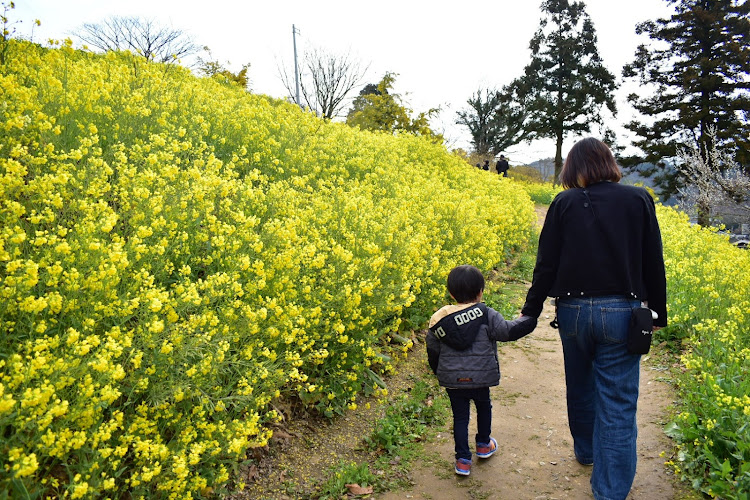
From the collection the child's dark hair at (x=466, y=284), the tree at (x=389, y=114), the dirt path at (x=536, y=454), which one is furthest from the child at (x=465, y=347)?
the tree at (x=389, y=114)

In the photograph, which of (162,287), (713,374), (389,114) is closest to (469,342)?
(162,287)

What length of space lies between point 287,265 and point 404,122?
44.3 feet

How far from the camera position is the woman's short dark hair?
2.89 metres

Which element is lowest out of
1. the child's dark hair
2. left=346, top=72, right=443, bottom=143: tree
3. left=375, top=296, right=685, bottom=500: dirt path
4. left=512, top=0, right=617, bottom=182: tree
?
left=375, top=296, right=685, bottom=500: dirt path

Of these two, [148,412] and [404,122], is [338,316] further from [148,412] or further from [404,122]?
[404,122]

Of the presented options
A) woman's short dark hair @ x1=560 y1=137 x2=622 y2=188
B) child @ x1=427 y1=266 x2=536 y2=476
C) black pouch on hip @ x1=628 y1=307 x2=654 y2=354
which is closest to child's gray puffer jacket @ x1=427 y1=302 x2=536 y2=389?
child @ x1=427 y1=266 x2=536 y2=476

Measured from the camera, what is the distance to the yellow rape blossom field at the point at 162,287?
218cm

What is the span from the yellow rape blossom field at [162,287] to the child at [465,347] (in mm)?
691

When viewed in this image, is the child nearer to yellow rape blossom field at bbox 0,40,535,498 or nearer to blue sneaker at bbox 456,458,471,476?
blue sneaker at bbox 456,458,471,476

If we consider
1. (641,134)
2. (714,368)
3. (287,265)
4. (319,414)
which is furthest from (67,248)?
(641,134)

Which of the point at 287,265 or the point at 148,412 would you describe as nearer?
the point at 148,412

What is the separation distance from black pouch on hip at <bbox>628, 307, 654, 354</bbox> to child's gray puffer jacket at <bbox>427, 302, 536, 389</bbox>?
73cm

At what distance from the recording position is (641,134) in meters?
28.2

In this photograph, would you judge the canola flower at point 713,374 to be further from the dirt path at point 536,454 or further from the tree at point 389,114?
the tree at point 389,114
